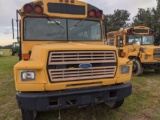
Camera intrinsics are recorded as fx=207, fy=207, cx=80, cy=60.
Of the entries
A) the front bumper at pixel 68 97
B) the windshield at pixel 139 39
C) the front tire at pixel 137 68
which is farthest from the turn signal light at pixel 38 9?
the windshield at pixel 139 39

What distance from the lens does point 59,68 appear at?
3.51 meters

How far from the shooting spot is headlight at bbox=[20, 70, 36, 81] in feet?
11.2

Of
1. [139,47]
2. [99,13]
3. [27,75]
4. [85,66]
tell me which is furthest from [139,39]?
[27,75]

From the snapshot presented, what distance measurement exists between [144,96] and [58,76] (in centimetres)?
355

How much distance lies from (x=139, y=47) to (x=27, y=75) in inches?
288

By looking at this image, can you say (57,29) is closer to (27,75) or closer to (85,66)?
(85,66)

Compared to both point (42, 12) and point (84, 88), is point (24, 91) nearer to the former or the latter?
point (84, 88)

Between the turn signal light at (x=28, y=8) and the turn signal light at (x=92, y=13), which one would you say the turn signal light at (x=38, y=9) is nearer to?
the turn signal light at (x=28, y=8)

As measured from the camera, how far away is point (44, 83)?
3438 mm

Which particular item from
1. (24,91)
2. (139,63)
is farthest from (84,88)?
(139,63)

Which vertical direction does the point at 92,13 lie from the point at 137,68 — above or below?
above

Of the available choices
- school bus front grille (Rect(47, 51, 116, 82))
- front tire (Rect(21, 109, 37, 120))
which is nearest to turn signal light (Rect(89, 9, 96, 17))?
school bus front grille (Rect(47, 51, 116, 82))

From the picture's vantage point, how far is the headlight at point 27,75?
341 centimetres

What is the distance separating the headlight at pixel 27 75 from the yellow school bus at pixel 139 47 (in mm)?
6559
